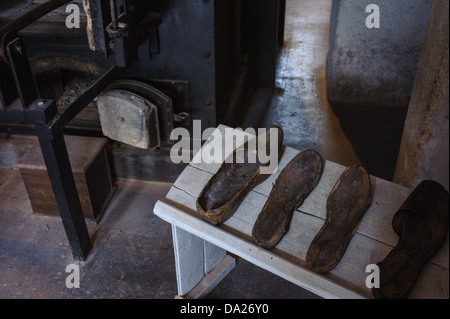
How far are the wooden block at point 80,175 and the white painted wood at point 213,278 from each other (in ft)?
2.73

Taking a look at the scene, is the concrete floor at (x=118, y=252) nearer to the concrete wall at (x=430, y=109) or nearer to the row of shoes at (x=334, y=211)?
the row of shoes at (x=334, y=211)

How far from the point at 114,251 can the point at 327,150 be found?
169cm

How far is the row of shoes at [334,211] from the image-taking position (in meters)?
1.40

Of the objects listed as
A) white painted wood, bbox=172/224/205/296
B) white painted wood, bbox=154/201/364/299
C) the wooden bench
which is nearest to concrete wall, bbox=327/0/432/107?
the wooden bench

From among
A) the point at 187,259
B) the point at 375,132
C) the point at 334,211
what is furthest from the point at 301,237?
the point at 375,132

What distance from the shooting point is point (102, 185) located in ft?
8.64

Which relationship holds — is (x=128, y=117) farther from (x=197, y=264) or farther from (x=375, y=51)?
(x=375, y=51)

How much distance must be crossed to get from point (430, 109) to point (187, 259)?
133 cm

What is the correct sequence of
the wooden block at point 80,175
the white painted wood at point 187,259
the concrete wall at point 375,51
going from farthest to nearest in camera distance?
the concrete wall at point 375,51 < the wooden block at point 80,175 < the white painted wood at point 187,259

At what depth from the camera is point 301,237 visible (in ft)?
5.14

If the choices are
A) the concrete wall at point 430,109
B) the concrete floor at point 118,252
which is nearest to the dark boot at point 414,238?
the concrete wall at point 430,109
